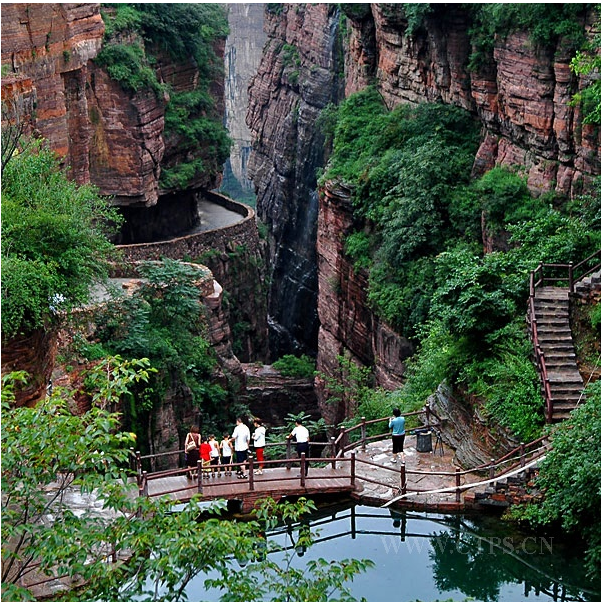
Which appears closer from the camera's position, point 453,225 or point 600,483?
point 600,483

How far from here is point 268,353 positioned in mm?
47438

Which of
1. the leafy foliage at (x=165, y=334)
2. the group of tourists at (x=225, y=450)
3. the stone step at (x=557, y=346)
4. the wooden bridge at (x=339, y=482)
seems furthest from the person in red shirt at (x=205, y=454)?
the stone step at (x=557, y=346)

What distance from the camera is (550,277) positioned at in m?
20.7

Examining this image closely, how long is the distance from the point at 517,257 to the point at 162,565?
501 inches

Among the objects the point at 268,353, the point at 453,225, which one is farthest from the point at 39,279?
the point at 268,353

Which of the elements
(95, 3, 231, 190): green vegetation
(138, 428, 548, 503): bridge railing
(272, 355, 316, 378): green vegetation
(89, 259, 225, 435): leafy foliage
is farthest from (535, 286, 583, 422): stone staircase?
(95, 3, 231, 190): green vegetation

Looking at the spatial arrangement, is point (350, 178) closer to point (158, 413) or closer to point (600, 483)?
point (158, 413)

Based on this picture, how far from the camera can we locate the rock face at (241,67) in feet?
302

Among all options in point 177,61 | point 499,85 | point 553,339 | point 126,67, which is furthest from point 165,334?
point 177,61

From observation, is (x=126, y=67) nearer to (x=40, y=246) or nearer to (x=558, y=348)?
(x=40, y=246)

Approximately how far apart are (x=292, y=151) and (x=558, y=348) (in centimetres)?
3644

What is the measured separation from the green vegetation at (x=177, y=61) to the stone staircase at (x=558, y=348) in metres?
23.4

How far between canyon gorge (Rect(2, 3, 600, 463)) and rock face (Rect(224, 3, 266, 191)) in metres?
34.5

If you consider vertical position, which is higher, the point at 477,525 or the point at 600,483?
the point at 600,483
